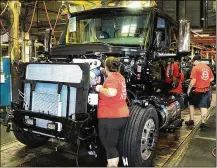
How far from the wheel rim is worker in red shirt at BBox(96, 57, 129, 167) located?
0.56 meters

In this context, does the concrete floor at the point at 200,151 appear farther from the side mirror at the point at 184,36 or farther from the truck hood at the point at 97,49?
the truck hood at the point at 97,49

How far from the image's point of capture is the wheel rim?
4.12 meters

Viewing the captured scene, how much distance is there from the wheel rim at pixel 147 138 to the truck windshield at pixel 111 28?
1.35 m

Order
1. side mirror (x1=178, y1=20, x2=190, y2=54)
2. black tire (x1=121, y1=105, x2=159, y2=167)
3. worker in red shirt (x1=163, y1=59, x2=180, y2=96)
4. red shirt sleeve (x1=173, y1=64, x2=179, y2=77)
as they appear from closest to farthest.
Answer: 1. black tire (x1=121, y1=105, x2=159, y2=167)
2. side mirror (x1=178, y1=20, x2=190, y2=54)
3. worker in red shirt (x1=163, y1=59, x2=180, y2=96)
4. red shirt sleeve (x1=173, y1=64, x2=179, y2=77)

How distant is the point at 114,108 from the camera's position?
3592 millimetres

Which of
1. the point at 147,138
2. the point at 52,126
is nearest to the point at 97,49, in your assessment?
the point at 52,126

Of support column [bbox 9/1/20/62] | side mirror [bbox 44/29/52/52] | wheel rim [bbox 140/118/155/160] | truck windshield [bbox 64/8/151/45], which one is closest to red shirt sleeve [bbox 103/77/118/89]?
wheel rim [bbox 140/118/155/160]

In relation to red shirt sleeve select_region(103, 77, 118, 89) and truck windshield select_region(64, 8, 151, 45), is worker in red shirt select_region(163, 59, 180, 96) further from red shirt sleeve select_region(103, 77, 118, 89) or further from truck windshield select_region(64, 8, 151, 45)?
red shirt sleeve select_region(103, 77, 118, 89)

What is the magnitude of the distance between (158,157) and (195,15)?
7039mm

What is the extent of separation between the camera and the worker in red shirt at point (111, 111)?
357cm

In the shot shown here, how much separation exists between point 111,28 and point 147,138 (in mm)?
2041

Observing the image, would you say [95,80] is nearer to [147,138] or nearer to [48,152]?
[147,138]

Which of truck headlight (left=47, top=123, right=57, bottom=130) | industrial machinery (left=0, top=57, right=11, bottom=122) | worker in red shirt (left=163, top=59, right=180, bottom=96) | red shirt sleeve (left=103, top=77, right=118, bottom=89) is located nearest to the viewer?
red shirt sleeve (left=103, top=77, right=118, bottom=89)

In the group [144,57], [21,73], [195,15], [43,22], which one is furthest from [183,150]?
[43,22]
